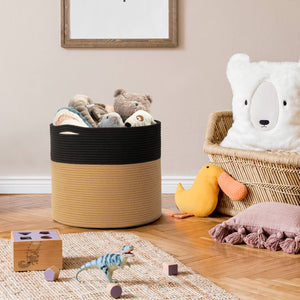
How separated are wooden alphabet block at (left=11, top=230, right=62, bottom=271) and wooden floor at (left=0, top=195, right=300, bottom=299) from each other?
0.46 metres

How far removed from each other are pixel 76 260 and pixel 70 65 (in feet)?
5.36

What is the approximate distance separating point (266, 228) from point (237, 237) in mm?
120

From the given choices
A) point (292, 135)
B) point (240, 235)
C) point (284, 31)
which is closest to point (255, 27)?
point (284, 31)

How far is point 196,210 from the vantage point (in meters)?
2.71

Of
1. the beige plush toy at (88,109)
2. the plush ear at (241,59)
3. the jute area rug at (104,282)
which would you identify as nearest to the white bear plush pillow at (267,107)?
the plush ear at (241,59)

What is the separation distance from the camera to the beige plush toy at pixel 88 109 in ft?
8.66

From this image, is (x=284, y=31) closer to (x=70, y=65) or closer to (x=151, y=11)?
(x=151, y=11)

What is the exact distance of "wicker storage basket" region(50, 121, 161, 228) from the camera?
8.00 feet

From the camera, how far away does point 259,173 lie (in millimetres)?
2547

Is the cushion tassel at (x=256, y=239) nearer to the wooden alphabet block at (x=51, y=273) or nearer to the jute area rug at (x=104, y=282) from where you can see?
the jute area rug at (x=104, y=282)

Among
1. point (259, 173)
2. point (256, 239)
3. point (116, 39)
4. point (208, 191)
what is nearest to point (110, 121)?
point (208, 191)

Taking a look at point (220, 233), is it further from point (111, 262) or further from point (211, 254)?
point (111, 262)

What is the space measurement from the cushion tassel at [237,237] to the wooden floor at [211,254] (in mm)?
33

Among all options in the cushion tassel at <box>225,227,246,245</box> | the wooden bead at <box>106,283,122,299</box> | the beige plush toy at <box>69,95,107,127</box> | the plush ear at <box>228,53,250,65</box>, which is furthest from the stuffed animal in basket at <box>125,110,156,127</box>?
the wooden bead at <box>106,283,122,299</box>
